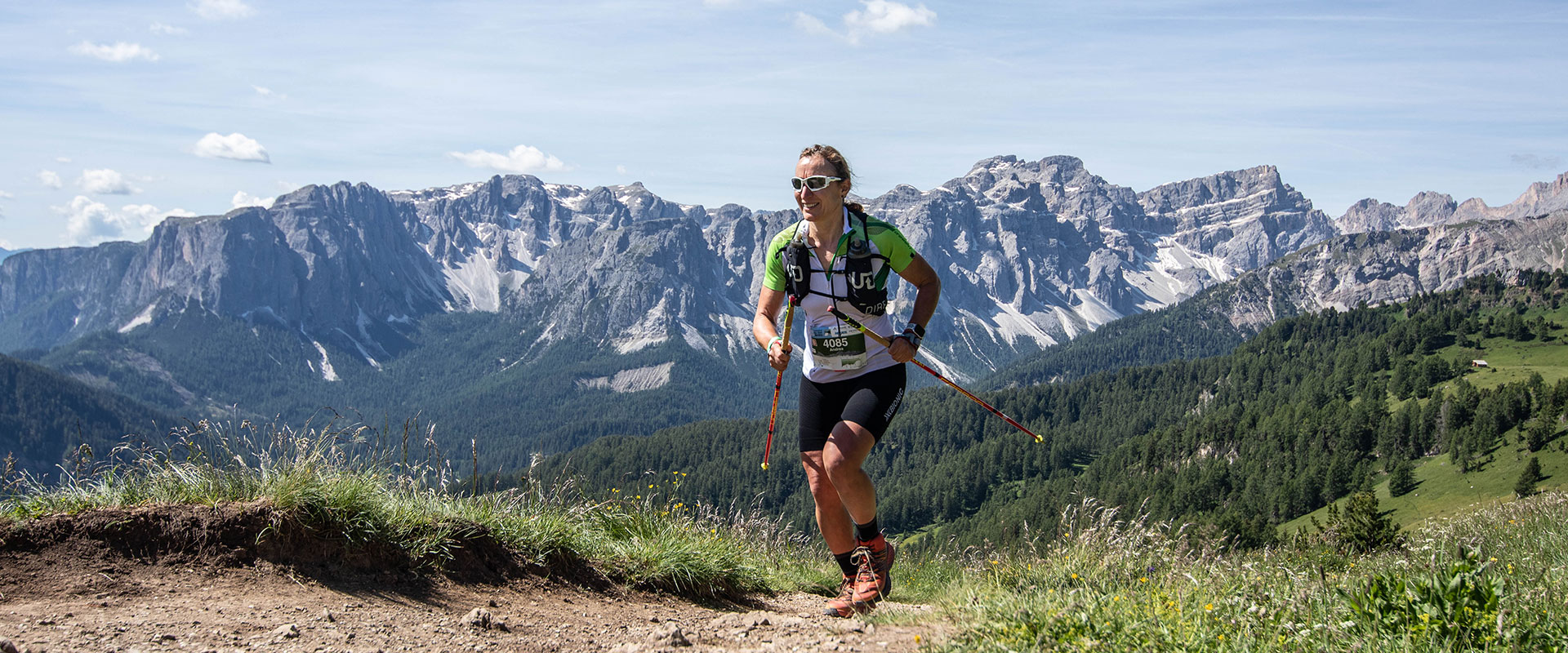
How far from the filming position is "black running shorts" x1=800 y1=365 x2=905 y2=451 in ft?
21.1

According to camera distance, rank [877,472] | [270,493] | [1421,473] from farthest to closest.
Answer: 1. [877,472]
2. [1421,473]
3. [270,493]

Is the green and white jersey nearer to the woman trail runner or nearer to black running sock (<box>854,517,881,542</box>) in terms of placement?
the woman trail runner

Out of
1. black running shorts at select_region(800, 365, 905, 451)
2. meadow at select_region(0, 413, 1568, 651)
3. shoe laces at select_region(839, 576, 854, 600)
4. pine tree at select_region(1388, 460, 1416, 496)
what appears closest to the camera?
meadow at select_region(0, 413, 1568, 651)

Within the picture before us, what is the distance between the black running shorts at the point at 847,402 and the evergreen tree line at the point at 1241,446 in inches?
2799

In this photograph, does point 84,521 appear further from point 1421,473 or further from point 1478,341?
point 1478,341

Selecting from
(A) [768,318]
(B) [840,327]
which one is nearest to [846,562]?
(B) [840,327]

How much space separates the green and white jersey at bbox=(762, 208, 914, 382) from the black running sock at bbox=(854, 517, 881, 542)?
→ 1.15 metres

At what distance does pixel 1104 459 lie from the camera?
155125 mm

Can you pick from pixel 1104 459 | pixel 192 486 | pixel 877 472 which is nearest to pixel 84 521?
pixel 192 486

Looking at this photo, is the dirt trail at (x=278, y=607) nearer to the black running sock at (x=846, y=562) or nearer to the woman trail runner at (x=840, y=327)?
the black running sock at (x=846, y=562)

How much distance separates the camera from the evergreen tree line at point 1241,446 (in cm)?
11531

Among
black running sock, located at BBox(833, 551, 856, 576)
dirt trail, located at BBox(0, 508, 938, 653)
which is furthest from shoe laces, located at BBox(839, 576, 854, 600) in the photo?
dirt trail, located at BBox(0, 508, 938, 653)

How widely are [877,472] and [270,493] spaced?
19224 cm

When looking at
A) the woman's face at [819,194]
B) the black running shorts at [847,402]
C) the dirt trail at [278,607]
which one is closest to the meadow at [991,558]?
the dirt trail at [278,607]
